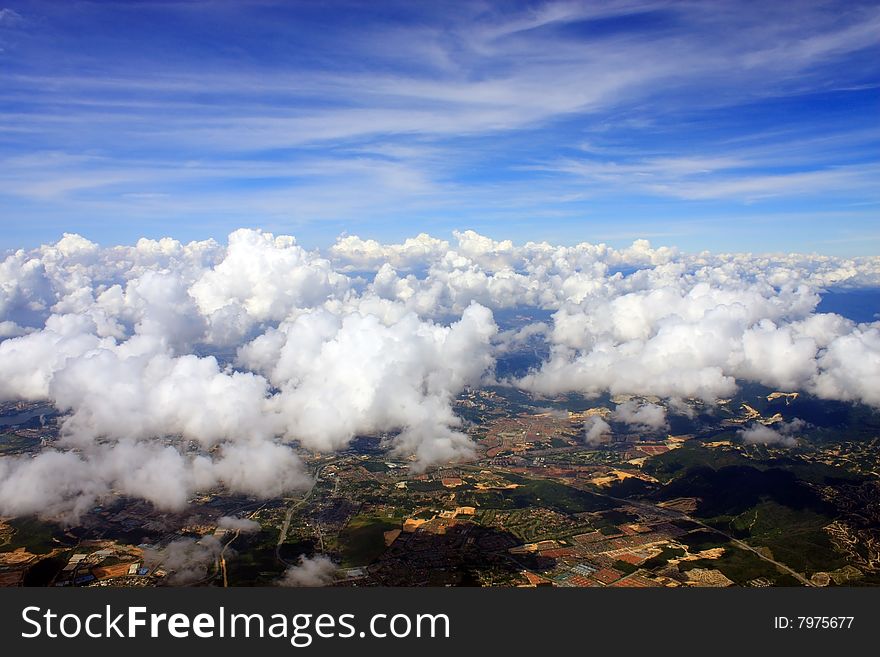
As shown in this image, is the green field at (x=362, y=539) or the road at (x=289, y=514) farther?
the green field at (x=362, y=539)

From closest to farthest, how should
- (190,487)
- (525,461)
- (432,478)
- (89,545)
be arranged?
(89,545) < (190,487) < (432,478) < (525,461)

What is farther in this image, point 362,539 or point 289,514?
point 289,514

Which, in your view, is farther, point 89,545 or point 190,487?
point 190,487

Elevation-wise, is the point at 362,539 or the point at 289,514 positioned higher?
the point at 289,514

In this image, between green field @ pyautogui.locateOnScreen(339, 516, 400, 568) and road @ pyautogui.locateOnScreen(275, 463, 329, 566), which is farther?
green field @ pyautogui.locateOnScreen(339, 516, 400, 568)

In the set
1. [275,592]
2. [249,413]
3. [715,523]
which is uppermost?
[275,592]

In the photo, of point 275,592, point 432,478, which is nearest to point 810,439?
point 432,478

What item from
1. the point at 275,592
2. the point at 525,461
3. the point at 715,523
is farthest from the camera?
the point at 525,461

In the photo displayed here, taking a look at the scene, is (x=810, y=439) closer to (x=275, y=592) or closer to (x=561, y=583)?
(x=561, y=583)

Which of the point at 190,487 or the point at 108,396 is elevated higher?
the point at 108,396
